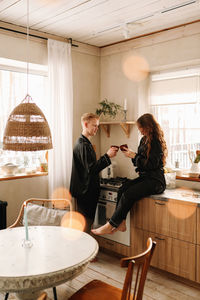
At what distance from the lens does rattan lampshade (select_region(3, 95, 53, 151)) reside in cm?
187

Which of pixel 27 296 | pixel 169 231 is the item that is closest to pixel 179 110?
pixel 169 231

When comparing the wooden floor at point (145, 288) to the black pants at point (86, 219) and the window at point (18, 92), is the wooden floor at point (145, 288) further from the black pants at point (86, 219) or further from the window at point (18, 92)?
the window at point (18, 92)

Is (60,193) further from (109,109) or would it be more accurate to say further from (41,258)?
(41,258)

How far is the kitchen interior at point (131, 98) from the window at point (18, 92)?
4 cm

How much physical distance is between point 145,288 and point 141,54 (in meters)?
2.78

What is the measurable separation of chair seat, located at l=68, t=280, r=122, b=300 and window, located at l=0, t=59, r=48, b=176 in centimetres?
198

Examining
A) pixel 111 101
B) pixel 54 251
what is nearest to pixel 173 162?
pixel 111 101

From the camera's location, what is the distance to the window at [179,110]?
357cm

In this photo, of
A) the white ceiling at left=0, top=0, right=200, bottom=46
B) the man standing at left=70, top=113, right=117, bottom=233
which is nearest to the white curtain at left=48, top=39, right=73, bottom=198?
the white ceiling at left=0, top=0, right=200, bottom=46

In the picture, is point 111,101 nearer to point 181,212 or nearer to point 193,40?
point 193,40

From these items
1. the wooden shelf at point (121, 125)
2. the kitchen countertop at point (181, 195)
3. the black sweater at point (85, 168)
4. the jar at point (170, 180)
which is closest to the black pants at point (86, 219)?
the black sweater at point (85, 168)

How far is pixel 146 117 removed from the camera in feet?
10.5

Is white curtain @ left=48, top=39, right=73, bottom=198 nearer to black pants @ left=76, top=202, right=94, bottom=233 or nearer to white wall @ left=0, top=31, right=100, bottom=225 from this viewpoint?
white wall @ left=0, top=31, right=100, bottom=225

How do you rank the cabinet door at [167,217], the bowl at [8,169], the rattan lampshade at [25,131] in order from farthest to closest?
the bowl at [8,169] → the cabinet door at [167,217] → the rattan lampshade at [25,131]
